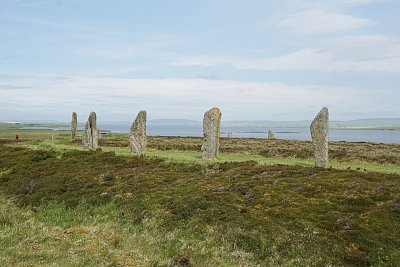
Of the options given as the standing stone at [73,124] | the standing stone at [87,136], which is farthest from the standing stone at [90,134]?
the standing stone at [73,124]

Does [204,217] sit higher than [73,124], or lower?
lower

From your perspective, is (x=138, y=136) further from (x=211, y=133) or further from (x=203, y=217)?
(x=203, y=217)

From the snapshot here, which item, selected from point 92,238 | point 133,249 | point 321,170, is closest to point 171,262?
point 133,249

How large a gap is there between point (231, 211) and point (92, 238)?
6351 millimetres

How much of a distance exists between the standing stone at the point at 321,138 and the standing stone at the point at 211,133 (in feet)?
26.2

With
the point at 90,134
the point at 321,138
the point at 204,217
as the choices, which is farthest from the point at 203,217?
the point at 90,134

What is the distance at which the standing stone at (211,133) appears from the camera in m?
33.2

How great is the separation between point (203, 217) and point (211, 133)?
48.0 ft

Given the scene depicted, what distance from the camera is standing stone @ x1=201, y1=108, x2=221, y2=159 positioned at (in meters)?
33.2

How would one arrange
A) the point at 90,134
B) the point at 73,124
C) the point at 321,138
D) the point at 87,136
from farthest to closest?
the point at 73,124, the point at 90,134, the point at 87,136, the point at 321,138

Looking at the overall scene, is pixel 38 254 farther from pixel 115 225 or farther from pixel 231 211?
pixel 231 211

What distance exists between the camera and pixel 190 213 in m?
20.0

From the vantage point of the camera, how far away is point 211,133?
33.4 meters

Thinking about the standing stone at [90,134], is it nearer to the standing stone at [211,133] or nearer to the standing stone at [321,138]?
the standing stone at [211,133]
